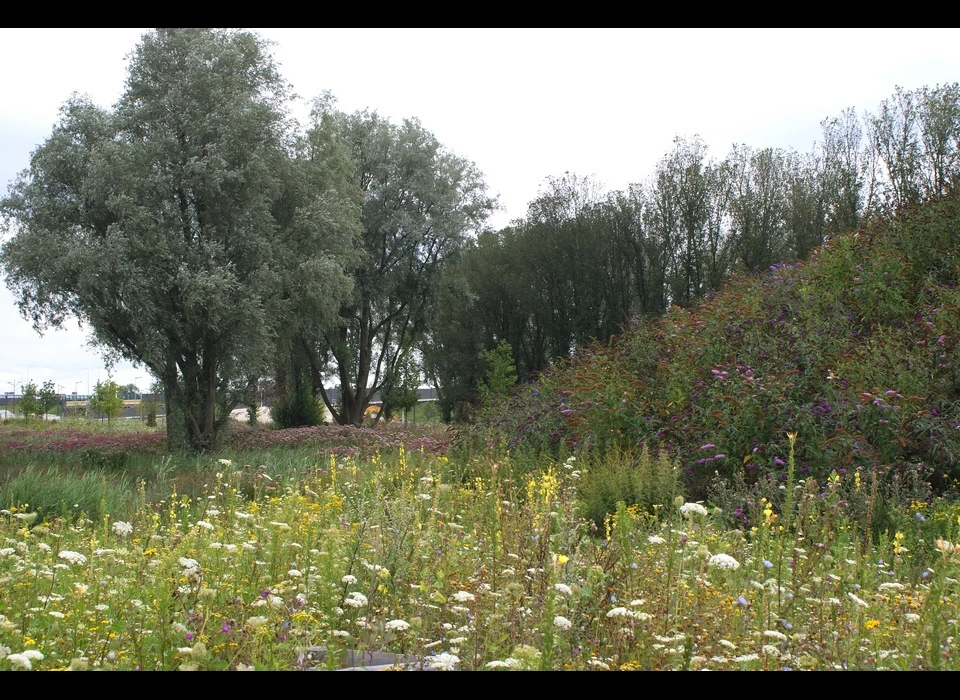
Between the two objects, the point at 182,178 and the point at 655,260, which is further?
the point at 655,260

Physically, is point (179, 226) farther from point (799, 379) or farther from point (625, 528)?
point (625, 528)

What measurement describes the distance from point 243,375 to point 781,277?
42.9 ft

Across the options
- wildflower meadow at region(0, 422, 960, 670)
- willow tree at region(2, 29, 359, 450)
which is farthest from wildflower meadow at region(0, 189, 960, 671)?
willow tree at region(2, 29, 359, 450)

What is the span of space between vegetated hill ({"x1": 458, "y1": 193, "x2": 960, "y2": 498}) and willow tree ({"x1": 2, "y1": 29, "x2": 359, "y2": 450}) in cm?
801

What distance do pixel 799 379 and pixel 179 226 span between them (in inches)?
578

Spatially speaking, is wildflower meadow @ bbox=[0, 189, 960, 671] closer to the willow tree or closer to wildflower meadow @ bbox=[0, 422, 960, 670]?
wildflower meadow @ bbox=[0, 422, 960, 670]

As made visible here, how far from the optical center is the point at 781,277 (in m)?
12.5

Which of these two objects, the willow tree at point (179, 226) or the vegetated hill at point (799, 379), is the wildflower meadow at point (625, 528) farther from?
the willow tree at point (179, 226)

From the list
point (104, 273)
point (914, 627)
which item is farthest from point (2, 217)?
point (914, 627)

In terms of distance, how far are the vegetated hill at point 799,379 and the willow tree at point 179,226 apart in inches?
315

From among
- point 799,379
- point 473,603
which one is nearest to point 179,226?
point 799,379

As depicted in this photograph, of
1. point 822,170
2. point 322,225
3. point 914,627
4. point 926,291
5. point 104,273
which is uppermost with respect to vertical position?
point 822,170

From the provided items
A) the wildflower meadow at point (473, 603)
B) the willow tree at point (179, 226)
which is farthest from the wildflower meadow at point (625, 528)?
the willow tree at point (179, 226)
